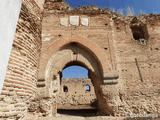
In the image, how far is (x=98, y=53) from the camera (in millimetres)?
5426

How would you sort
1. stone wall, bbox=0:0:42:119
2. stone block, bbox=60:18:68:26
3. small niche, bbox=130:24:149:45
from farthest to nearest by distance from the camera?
small niche, bbox=130:24:149:45 < stone block, bbox=60:18:68:26 < stone wall, bbox=0:0:42:119

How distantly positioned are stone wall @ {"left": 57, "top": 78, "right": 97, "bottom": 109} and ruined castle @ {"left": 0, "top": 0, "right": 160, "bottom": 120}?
8.81m

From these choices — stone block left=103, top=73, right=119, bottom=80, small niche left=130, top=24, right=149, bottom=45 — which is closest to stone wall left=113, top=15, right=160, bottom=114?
small niche left=130, top=24, right=149, bottom=45

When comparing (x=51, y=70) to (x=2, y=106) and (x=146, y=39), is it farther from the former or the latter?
(x=146, y=39)

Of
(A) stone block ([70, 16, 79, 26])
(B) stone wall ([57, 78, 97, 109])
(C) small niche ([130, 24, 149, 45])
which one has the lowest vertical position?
(B) stone wall ([57, 78, 97, 109])

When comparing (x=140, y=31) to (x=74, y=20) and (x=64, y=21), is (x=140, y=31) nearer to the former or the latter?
(x=74, y=20)

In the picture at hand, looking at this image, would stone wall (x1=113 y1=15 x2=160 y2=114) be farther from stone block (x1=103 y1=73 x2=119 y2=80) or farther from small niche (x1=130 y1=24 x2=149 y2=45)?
stone block (x1=103 y1=73 x2=119 y2=80)

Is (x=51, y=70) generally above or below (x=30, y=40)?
below

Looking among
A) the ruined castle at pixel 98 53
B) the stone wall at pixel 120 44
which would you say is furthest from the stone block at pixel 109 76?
the stone wall at pixel 120 44

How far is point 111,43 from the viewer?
568cm

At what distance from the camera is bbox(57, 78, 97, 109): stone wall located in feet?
45.6

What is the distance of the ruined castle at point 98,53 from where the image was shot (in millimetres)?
4655

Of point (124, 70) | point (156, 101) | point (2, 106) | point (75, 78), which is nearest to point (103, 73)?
point (124, 70)

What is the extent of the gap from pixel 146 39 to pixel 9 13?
23.3 ft
